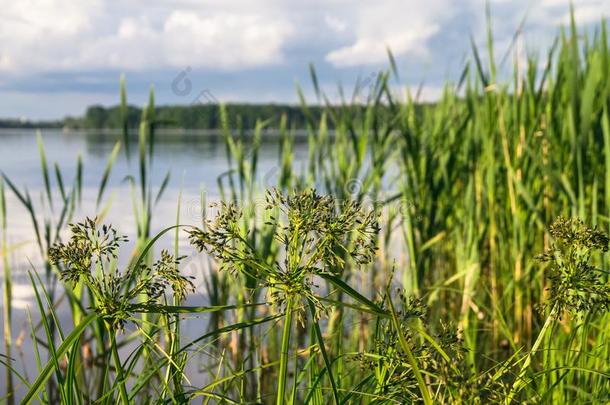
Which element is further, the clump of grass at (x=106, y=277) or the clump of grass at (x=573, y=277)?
the clump of grass at (x=573, y=277)

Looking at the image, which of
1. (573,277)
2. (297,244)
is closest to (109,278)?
(297,244)

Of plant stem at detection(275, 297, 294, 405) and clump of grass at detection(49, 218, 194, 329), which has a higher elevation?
clump of grass at detection(49, 218, 194, 329)

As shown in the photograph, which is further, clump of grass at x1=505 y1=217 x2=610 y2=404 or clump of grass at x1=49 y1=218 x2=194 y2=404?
clump of grass at x1=505 y1=217 x2=610 y2=404

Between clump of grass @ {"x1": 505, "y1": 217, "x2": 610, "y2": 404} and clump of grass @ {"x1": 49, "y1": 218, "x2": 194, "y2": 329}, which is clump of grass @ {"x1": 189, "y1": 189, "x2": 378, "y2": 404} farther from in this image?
clump of grass @ {"x1": 505, "y1": 217, "x2": 610, "y2": 404}

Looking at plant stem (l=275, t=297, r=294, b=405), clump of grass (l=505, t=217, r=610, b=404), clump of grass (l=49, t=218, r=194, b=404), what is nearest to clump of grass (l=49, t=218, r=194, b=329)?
clump of grass (l=49, t=218, r=194, b=404)

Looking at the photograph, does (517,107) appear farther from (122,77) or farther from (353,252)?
(353,252)

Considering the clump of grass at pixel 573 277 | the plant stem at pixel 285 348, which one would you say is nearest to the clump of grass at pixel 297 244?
the plant stem at pixel 285 348

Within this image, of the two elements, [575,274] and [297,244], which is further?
[575,274]

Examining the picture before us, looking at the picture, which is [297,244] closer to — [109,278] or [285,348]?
[285,348]

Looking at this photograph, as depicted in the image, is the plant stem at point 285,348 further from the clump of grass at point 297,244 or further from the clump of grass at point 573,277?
the clump of grass at point 573,277

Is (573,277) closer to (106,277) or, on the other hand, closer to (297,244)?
(297,244)

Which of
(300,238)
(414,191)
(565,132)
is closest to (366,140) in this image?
(414,191)

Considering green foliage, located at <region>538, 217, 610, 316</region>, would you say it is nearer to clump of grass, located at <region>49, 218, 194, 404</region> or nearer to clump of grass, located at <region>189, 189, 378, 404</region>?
clump of grass, located at <region>189, 189, 378, 404</region>

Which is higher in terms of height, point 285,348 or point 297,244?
point 297,244
